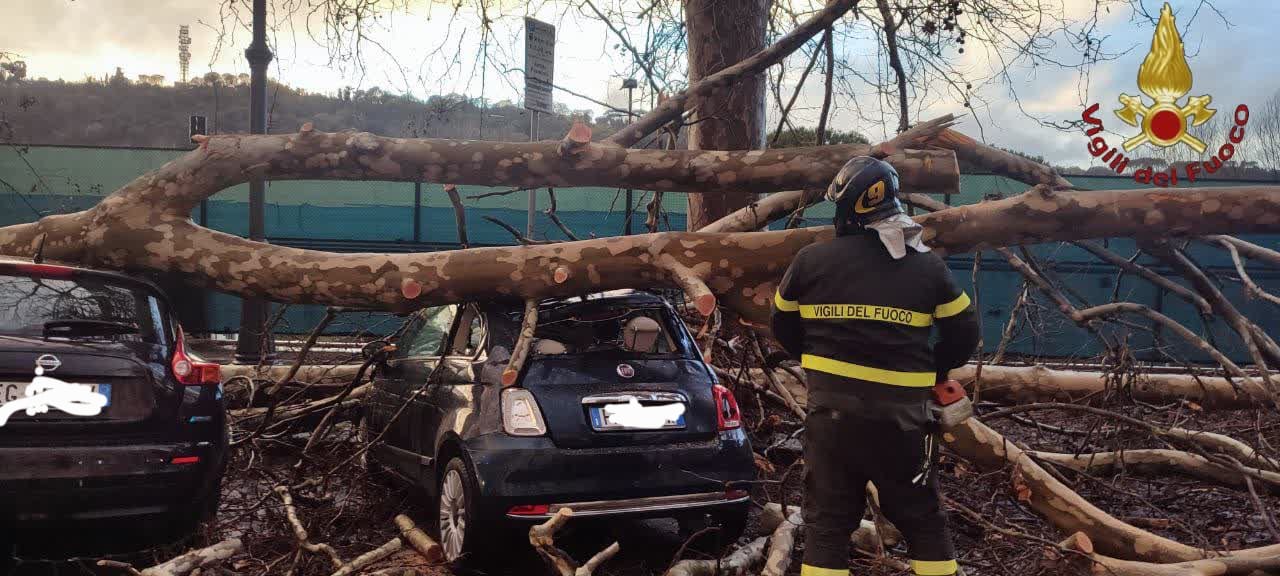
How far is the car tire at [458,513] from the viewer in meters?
4.52

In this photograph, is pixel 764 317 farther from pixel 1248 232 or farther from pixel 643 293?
pixel 1248 232

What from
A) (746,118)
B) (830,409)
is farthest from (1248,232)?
(746,118)

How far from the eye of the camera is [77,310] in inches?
175

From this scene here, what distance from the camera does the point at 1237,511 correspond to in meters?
6.22

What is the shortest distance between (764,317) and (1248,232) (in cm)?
266

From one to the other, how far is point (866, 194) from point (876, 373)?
25.3 inches

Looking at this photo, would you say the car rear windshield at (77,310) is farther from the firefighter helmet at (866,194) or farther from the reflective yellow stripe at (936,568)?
the reflective yellow stripe at (936,568)

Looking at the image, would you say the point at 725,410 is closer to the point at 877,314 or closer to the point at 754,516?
the point at 754,516

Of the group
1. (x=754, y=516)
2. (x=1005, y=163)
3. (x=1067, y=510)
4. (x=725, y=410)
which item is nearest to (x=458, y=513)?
(x=725, y=410)

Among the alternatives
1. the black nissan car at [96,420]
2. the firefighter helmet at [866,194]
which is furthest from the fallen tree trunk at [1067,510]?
the black nissan car at [96,420]

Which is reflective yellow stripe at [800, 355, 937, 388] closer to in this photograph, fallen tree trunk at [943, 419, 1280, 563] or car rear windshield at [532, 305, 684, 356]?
fallen tree trunk at [943, 419, 1280, 563]

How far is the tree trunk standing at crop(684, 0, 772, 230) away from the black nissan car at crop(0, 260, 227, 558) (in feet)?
13.8

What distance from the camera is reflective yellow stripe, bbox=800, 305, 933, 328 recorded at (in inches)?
137

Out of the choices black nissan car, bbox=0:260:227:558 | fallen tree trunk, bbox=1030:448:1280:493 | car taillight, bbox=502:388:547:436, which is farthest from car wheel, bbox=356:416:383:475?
fallen tree trunk, bbox=1030:448:1280:493
